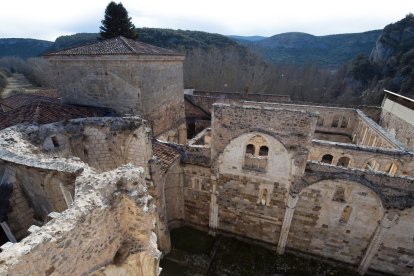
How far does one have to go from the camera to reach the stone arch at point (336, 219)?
388 inches

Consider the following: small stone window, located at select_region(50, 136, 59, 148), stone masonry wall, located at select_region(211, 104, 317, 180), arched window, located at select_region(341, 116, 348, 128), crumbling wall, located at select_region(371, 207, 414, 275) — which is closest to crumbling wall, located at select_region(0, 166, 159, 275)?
small stone window, located at select_region(50, 136, 59, 148)

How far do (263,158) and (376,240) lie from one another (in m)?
5.70

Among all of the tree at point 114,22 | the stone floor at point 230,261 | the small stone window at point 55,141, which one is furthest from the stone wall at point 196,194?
the tree at point 114,22

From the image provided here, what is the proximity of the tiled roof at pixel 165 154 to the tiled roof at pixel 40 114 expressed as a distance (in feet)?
13.5

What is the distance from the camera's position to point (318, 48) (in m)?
91.1

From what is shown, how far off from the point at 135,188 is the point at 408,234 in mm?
11012

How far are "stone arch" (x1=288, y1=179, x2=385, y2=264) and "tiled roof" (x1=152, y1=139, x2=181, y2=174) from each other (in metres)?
5.94

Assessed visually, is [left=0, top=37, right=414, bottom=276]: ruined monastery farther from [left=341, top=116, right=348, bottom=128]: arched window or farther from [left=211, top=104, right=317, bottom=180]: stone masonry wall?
[left=341, top=116, right=348, bottom=128]: arched window

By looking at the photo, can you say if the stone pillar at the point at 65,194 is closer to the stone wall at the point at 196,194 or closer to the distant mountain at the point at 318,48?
the stone wall at the point at 196,194

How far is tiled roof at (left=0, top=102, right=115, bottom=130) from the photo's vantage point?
999 centimetres

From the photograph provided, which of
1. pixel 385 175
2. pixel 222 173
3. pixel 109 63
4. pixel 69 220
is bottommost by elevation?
pixel 222 173

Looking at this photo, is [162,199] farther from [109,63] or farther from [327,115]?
[327,115]

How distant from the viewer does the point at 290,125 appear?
960cm

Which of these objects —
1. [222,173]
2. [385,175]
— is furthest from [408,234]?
[222,173]
